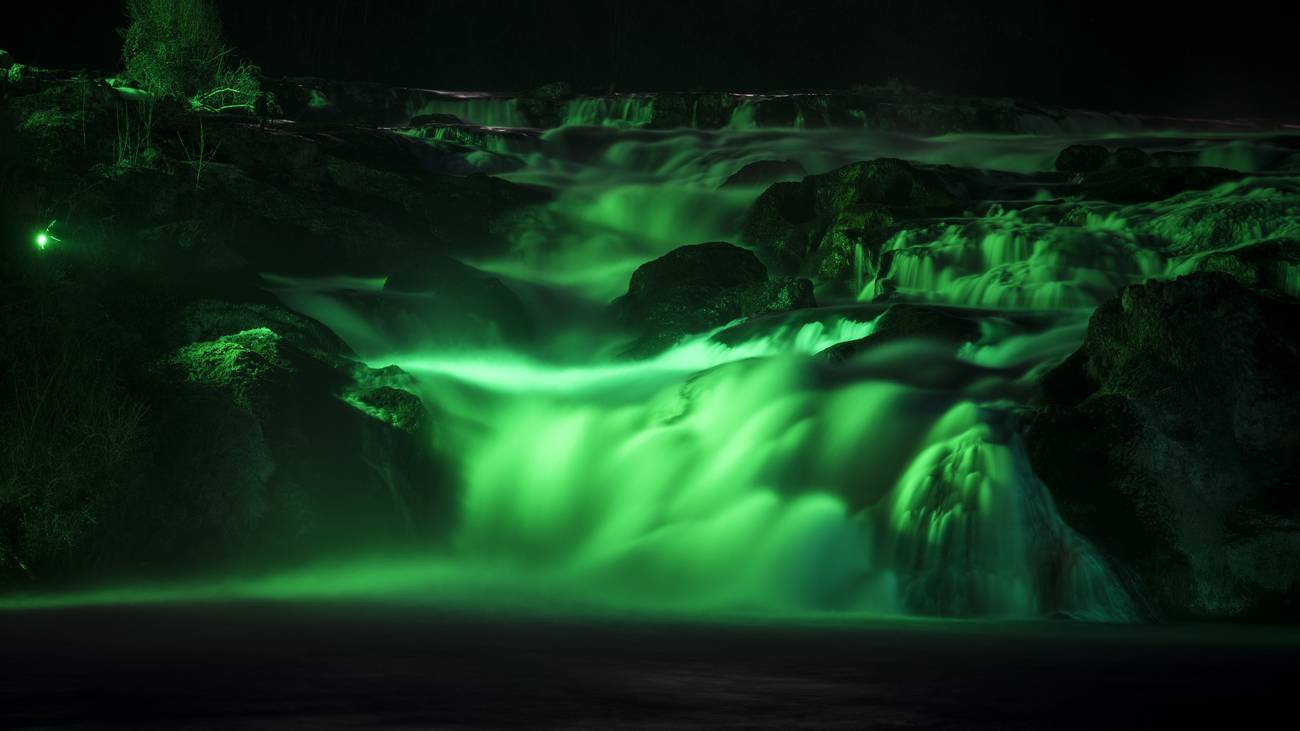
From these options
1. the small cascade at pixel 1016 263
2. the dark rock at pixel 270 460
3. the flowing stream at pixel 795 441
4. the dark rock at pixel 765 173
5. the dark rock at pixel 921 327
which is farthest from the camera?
the dark rock at pixel 765 173

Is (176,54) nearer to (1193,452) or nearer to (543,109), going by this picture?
(543,109)

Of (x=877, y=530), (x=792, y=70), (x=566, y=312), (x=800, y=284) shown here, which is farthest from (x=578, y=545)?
(x=792, y=70)

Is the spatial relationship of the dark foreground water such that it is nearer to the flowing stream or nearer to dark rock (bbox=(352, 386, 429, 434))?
the flowing stream

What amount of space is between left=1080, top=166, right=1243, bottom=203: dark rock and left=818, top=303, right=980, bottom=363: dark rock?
4.78 metres

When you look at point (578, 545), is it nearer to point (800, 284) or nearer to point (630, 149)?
point (800, 284)

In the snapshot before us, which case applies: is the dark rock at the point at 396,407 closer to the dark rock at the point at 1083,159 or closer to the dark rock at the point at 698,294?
the dark rock at the point at 698,294

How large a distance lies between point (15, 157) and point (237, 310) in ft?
12.0

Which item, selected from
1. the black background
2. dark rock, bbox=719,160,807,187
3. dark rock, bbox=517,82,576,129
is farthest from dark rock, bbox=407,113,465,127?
dark rock, bbox=719,160,807,187

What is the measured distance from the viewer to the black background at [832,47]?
3109 cm

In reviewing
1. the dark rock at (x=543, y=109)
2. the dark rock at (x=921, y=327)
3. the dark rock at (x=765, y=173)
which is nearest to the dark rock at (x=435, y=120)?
the dark rock at (x=543, y=109)

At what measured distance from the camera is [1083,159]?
17656 mm

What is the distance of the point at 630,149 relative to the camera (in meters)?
21.9

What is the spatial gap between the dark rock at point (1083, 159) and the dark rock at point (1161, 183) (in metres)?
3.15

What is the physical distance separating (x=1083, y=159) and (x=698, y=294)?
7.76m
